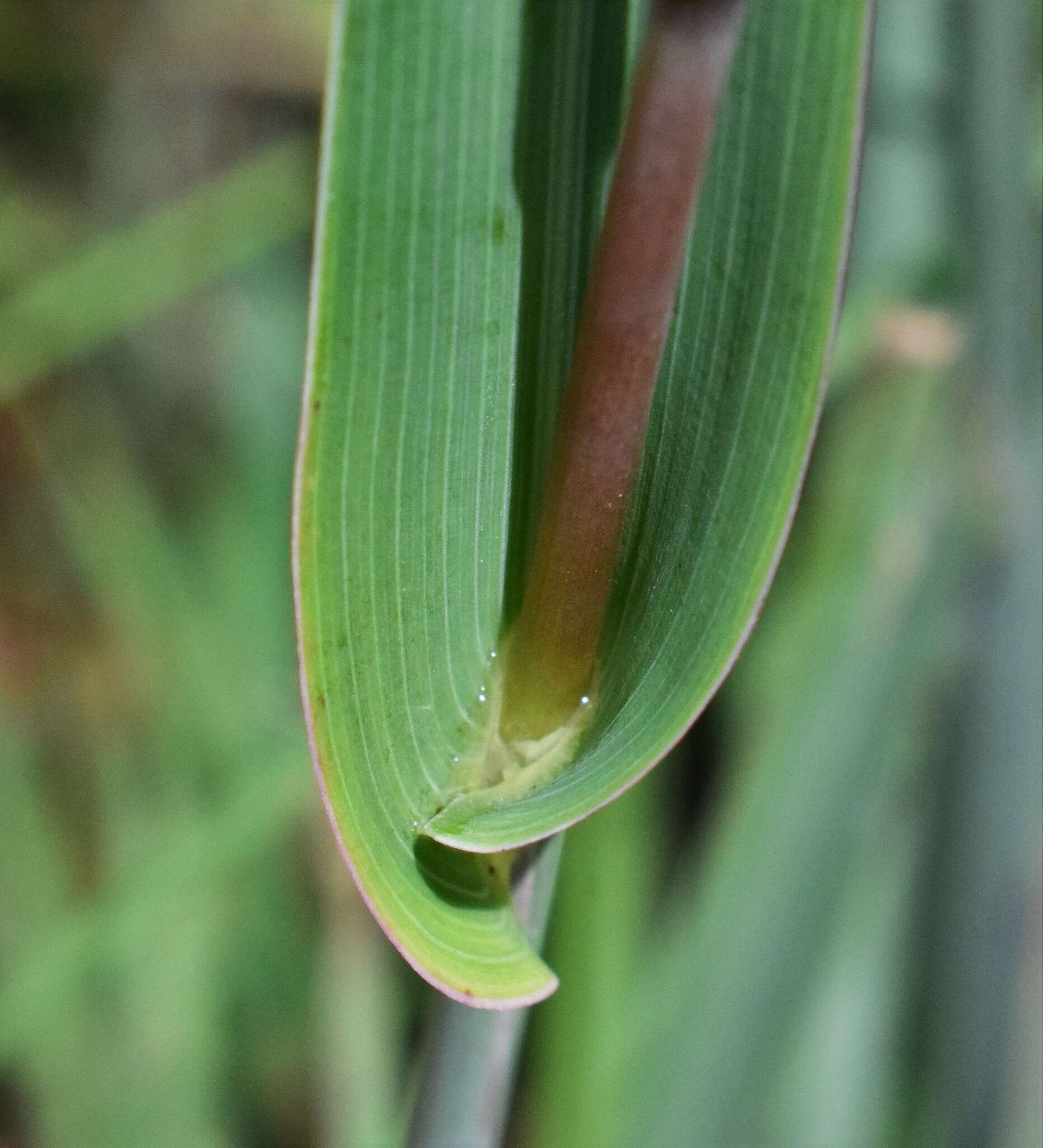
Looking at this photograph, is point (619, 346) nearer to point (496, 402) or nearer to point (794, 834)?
point (496, 402)

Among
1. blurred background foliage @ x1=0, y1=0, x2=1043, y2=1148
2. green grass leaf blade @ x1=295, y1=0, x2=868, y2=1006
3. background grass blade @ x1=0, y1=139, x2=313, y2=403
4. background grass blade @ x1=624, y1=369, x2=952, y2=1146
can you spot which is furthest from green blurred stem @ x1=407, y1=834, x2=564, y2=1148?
background grass blade @ x1=0, y1=139, x2=313, y2=403

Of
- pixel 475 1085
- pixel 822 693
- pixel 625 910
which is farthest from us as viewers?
pixel 625 910

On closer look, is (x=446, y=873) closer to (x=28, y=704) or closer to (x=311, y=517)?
(x=311, y=517)

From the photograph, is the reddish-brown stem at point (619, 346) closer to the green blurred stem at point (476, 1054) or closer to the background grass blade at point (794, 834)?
the green blurred stem at point (476, 1054)

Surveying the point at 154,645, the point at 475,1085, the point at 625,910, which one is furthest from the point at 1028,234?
the point at 154,645

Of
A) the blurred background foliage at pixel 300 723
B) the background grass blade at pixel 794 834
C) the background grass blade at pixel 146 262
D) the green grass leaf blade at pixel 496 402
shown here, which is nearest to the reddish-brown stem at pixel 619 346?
the green grass leaf blade at pixel 496 402

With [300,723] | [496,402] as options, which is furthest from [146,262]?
[496,402]
